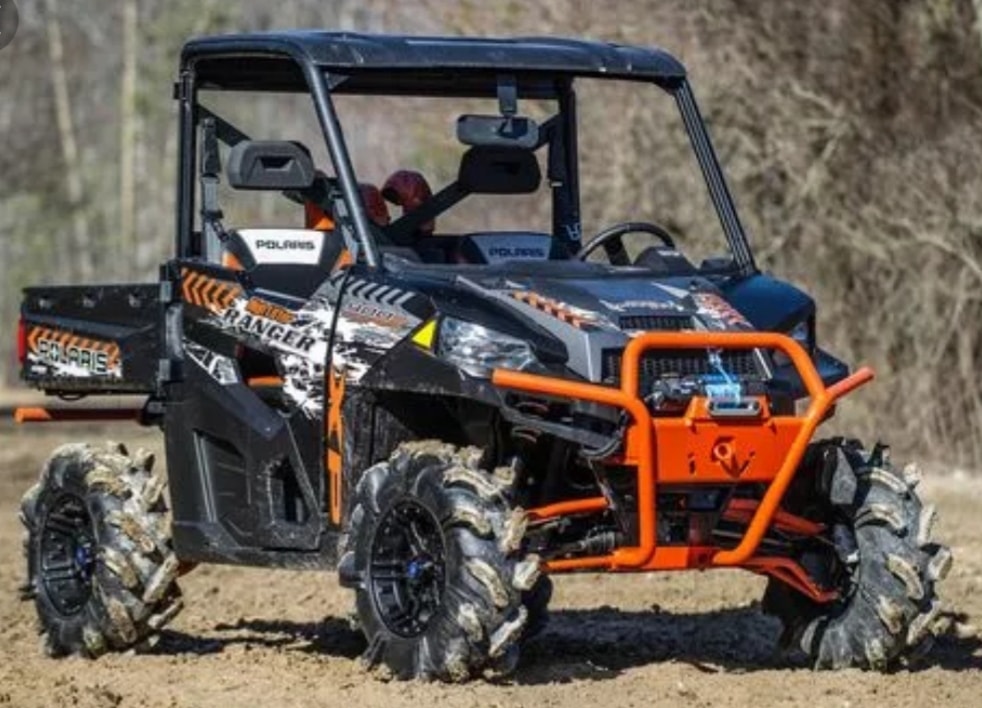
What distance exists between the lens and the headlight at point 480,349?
9453 mm

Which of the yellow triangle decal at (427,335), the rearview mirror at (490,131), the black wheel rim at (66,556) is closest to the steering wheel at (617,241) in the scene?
the rearview mirror at (490,131)

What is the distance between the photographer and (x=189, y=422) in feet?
35.8

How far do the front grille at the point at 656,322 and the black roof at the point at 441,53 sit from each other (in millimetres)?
1380

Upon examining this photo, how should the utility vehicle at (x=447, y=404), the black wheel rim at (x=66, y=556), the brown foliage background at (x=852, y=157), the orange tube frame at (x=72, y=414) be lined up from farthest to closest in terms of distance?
the brown foliage background at (x=852, y=157) → the orange tube frame at (x=72, y=414) → the black wheel rim at (x=66, y=556) → the utility vehicle at (x=447, y=404)

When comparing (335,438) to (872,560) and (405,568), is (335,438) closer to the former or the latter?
(405,568)

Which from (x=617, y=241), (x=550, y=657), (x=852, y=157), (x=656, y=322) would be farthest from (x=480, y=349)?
(x=852, y=157)

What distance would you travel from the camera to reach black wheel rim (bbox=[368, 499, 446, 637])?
9.67 metres

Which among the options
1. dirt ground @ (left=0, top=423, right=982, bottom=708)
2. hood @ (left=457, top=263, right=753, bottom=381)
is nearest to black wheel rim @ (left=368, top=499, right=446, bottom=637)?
dirt ground @ (left=0, top=423, right=982, bottom=708)

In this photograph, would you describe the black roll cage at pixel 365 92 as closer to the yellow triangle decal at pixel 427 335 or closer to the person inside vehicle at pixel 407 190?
the person inside vehicle at pixel 407 190

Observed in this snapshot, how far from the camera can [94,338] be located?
37.5 feet

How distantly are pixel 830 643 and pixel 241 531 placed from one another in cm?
237

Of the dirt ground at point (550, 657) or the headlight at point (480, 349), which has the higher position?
the headlight at point (480, 349)

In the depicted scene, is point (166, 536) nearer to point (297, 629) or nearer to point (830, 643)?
point (297, 629)

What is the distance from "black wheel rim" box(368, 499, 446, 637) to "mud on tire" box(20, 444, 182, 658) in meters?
1.40
